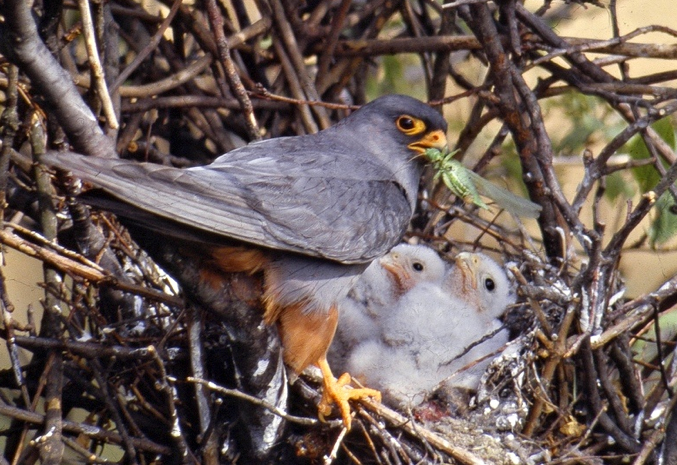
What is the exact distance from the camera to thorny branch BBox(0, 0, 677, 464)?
304 cm

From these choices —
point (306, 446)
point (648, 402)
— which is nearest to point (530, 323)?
point (648, 402)

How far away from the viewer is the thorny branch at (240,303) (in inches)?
119

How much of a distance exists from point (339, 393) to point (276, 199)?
0.80 metres

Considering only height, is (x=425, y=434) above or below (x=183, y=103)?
below

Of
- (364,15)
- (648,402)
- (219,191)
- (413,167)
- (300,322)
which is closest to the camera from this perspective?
(219,191)

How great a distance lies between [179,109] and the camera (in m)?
4.36

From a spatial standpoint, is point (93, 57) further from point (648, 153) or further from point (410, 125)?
point (648, 153)

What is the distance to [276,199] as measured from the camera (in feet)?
10.4

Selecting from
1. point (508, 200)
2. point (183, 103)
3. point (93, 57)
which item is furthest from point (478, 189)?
point (93, 57)

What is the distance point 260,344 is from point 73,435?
95 cm

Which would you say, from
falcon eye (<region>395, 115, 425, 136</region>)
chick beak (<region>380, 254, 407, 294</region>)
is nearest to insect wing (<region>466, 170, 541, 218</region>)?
falcon eye (<region>395, 115, 425, 136</region>)

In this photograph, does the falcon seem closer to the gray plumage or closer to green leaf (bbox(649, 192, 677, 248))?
the gray plumage

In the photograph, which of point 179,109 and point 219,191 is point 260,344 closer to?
point 219,191

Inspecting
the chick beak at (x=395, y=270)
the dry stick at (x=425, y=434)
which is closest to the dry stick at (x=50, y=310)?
the dry stick at (x=425, y=434)
